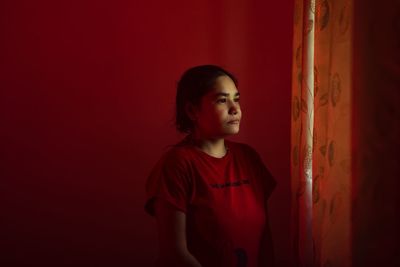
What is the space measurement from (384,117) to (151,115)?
1010 mm

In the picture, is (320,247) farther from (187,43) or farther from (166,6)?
(166,6)

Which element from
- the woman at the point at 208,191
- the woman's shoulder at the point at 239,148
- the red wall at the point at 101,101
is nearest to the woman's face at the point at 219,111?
the woman at the point at 208,191

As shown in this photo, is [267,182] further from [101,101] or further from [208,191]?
[101,101]

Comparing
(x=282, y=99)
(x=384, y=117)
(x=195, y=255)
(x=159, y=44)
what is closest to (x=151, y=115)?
(x=159, y=44)

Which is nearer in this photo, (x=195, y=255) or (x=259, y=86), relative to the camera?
(x=195, y=255)

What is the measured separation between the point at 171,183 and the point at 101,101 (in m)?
0.80

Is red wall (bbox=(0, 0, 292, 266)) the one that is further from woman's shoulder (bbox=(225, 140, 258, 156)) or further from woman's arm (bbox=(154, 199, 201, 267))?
woman's arm (bbox=(154, 199, 201, 267))

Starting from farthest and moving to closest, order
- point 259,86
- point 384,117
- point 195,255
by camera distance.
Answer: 1. point 259,86
2. point 195,255
3. point 384,117

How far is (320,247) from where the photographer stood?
119 cm

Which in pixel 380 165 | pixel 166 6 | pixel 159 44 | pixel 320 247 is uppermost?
pixel 166 6

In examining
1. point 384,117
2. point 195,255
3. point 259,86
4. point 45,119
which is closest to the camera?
point 384,117

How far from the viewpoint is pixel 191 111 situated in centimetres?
119

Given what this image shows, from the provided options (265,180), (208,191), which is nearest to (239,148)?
(265,180)

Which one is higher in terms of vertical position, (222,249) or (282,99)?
(282,99)
